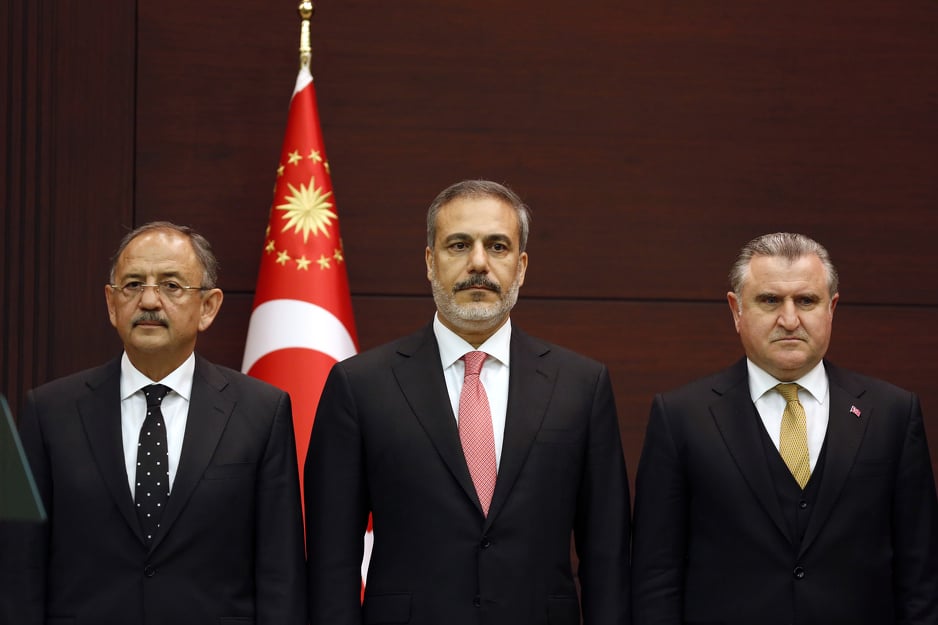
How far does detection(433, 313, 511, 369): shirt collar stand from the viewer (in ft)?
9.25

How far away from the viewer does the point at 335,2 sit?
4.15 meters

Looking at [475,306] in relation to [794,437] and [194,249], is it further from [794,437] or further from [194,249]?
[794,437]

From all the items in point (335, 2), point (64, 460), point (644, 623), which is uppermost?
point (335, 2)

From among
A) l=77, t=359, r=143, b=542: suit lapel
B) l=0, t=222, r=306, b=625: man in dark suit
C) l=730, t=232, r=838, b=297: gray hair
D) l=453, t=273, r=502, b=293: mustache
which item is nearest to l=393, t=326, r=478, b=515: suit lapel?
l=453, t=273, r=502, b=293: mustache

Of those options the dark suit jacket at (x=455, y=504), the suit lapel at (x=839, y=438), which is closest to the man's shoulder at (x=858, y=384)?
the suit lapel at (x=839, y=438)

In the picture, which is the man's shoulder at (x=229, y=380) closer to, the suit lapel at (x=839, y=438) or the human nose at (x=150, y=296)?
the human nose at (x=150, y=296)

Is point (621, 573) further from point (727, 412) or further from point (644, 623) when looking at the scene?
point (727, 412)

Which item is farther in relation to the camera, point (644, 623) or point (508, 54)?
point (508, 54)

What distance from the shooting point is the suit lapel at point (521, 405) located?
2.67 m

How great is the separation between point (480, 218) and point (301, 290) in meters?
1.00

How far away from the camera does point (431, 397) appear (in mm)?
2760

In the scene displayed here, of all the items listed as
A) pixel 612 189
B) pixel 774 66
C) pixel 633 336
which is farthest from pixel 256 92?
pixel 774 66

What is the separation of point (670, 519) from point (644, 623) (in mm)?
231

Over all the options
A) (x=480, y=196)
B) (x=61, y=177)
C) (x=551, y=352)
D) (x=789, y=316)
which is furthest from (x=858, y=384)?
(x=61, y=177)
